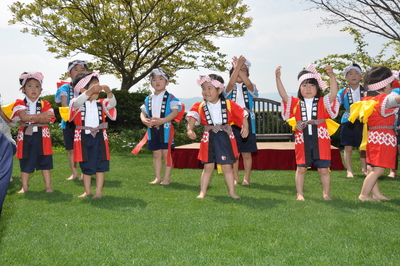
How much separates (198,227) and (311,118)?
2087 millimetres

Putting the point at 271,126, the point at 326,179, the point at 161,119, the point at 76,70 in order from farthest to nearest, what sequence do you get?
the point at 271,126 < the point at 76,70 < the point at 161,119 < the point at 326,179

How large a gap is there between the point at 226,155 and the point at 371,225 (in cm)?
195

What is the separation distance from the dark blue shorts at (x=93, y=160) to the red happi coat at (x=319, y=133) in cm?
240

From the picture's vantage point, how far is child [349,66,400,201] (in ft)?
16.8

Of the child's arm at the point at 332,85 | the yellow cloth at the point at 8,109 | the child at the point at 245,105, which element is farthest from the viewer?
the child at the point at 245,105

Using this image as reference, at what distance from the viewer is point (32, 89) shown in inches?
232

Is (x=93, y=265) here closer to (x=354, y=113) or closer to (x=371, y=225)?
(x=371, y=225)

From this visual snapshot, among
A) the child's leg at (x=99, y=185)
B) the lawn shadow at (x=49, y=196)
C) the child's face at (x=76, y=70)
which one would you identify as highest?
the child's face at (x=76, y=70)

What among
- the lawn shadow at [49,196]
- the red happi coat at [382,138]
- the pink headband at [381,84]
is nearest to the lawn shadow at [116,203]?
the lawn shadow at [49,196]

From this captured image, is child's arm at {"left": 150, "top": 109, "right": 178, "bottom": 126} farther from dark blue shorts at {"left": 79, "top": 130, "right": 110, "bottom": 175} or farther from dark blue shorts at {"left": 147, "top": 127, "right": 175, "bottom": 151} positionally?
dark blue shorts at {"left": 79, "top": 130, "right": 110, "bottom": 175}

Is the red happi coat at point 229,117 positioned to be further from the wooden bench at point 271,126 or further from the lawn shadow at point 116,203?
the wooden bench at point 271,126

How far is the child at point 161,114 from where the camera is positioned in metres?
6.66

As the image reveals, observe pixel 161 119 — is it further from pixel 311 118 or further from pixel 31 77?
pixel 311 118

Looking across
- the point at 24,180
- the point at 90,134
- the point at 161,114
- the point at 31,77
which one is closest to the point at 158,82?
the point at 161,114
